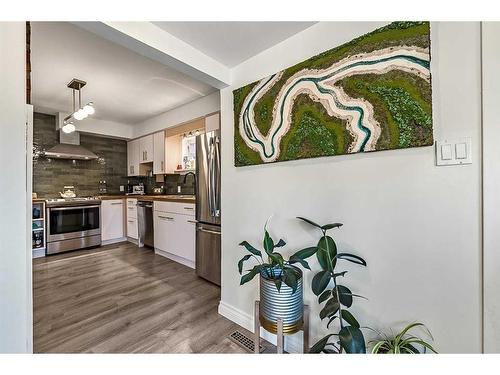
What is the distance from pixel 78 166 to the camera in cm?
411

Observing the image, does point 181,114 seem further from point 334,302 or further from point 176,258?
point 334,302

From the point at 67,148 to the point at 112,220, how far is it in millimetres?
1388

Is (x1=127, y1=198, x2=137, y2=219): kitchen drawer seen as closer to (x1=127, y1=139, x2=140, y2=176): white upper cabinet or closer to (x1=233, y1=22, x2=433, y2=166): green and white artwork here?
(x1=127, y1=139, x2=140, y2=176): white upper cabinet

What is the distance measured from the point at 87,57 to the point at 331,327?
286cm

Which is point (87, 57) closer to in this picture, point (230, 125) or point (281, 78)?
point (230, 125)

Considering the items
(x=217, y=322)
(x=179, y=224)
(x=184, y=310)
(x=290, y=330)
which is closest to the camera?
(x=290, y=330)

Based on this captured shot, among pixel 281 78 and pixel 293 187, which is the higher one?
pixel 281 78

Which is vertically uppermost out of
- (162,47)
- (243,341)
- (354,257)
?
(162,47)

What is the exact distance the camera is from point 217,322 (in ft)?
5.74

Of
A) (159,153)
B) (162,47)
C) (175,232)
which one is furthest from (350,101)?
(159,153)

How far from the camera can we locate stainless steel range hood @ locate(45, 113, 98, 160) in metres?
3.55

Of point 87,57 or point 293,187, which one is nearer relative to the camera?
point 293,187
